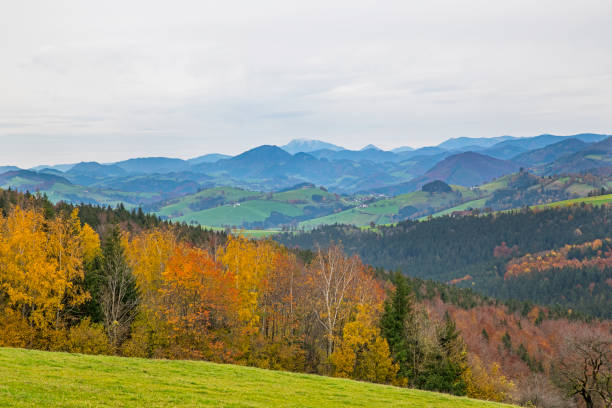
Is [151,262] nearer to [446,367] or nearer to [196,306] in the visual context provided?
[196,306]

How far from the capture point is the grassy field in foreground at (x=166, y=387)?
83.1 ft

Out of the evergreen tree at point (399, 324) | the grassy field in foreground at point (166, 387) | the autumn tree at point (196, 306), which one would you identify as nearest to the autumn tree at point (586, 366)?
the evergreen tree at point (399, 324)

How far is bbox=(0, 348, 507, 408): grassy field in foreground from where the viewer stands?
25.3 m

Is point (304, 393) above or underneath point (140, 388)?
underneath

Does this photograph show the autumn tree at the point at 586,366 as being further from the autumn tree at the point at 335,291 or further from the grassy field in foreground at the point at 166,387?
the autumn tree at the point at 335,291

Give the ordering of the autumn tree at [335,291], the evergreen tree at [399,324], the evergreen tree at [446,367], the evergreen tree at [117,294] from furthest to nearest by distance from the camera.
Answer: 1. the autumn tree at [335,291]
2. the evergreen tree at [399,324]
3. the evergreen tree at [446,367]
4. the evergreen tree at [117,294]

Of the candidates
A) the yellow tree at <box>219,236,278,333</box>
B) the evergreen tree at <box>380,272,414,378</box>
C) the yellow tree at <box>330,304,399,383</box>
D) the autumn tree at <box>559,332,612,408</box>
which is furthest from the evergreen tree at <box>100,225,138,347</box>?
the autumn tree at <box>559,332,612,408</box>

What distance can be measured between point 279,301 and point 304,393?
36586 mm

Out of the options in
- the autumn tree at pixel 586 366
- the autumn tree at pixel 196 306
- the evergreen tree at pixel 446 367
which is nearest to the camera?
the autumn tree at pixel 196 306

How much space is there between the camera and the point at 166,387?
30.5 m

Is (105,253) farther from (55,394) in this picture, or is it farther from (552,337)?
(552,337)

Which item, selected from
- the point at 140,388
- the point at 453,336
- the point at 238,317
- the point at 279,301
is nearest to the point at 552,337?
the point at 453,336

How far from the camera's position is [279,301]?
71750mm

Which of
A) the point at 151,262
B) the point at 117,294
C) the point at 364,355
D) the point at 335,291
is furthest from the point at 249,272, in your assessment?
the point at 364,355
